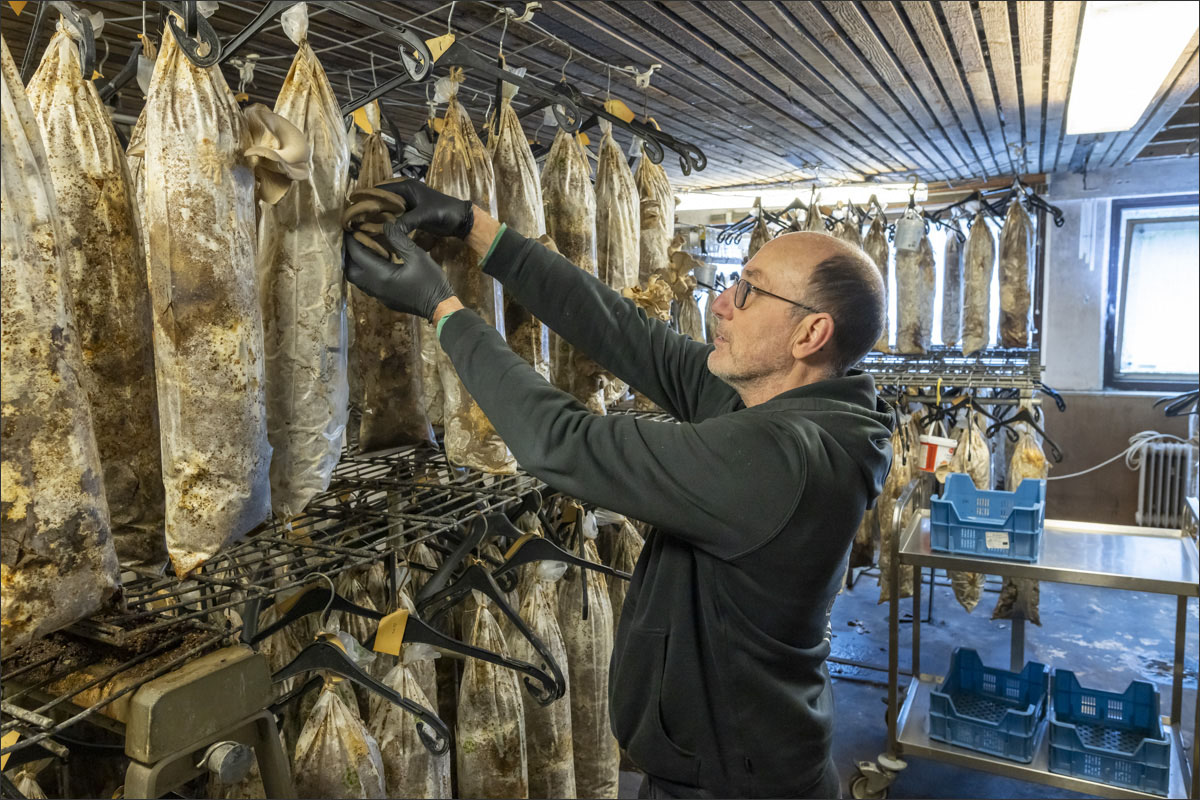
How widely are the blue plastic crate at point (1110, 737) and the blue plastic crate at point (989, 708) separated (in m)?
0.09

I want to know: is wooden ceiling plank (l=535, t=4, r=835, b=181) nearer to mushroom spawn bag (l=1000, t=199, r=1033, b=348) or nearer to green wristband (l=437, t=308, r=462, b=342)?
green wristband (l=437, t=308, r=462, b=342)

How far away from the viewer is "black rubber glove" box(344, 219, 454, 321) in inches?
58.0

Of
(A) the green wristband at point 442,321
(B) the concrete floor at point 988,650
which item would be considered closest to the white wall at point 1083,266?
(B) the concrete floor at point 988,650

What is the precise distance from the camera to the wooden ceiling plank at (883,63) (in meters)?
2.61

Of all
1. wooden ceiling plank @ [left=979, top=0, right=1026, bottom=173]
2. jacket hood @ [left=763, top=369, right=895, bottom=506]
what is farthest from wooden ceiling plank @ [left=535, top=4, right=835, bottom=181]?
jacket hood @ [left=763, top=369, right=895, bottom=506]

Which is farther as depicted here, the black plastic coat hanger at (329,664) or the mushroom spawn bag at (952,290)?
the mushroom spawn bag at (952,290)

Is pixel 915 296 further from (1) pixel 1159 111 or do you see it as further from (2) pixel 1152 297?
(2) pixel 1152 297

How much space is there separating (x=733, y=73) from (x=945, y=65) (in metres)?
0.90

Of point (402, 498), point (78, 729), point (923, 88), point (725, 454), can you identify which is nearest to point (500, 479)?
point (402, 498)

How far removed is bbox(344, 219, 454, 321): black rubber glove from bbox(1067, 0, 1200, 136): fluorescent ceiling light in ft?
6.75

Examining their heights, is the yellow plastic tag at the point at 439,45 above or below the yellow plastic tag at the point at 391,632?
above

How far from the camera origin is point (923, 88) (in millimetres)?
3562

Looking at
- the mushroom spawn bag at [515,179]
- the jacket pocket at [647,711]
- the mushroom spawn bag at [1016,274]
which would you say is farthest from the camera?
the mushroom spawn bag at [1016,274]

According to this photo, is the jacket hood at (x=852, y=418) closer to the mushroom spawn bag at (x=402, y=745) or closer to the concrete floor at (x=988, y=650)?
the mushroom spawn bag at (x=402, y=745)
